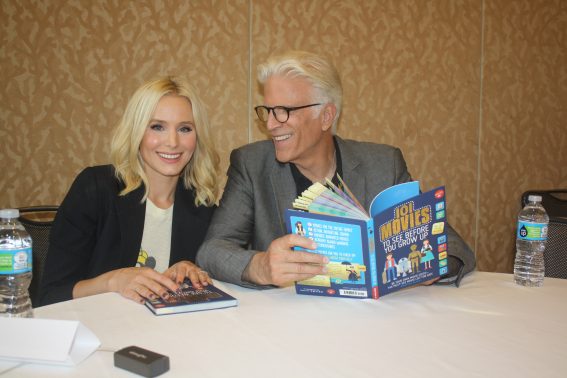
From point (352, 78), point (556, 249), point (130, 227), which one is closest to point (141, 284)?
point (130, 227)

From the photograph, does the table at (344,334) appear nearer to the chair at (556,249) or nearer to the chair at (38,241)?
the chair at (556,249)

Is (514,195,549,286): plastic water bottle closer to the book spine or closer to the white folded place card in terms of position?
the book spine

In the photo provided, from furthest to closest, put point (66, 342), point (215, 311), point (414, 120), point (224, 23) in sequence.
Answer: point (414, 120)
point (224, 23)
point (215, 311)
point (66, 342)

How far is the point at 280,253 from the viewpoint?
1.52 m

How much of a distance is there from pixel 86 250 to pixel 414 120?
9.10 feet

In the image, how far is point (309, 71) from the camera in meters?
2.20

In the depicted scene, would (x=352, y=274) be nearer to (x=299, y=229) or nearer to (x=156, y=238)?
(x=299, y=229)

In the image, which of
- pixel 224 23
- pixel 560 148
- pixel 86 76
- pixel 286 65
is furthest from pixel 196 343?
pixel 560 148

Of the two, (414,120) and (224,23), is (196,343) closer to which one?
(224,23)

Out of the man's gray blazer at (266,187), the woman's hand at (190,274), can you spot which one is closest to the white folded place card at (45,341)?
the woman's hand at (190,274)

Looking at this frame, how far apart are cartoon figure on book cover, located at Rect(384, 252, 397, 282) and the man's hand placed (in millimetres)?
178

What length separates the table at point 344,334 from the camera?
1082 mm

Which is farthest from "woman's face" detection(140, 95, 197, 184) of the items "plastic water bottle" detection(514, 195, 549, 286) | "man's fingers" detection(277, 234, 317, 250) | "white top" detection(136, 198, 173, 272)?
"plastic water bottle" detection(514, 195, 549, 286)

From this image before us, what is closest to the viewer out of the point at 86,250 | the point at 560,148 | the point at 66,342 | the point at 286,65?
the point at 66,342
